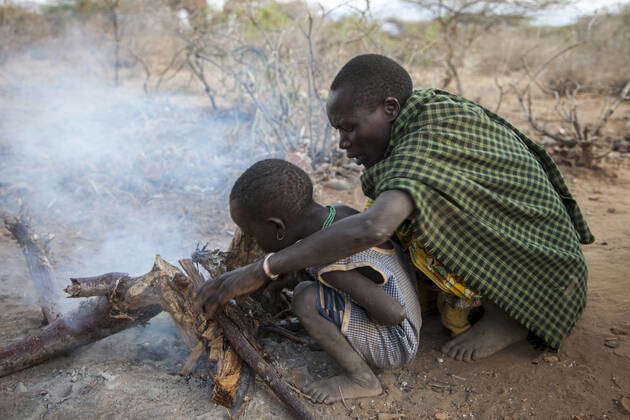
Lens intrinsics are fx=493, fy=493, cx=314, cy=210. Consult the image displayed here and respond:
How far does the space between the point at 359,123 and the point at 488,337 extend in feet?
3.42

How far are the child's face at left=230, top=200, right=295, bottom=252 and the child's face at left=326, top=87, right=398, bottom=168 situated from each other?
45 centimetres

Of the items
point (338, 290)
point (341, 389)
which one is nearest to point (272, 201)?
point (338, 290)

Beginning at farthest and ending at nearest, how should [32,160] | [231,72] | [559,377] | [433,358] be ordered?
[231,72], [32,160], [433,358], [559,377]

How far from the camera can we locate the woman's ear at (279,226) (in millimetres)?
1749

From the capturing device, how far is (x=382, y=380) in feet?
6.47

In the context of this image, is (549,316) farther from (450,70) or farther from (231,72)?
(450,70)

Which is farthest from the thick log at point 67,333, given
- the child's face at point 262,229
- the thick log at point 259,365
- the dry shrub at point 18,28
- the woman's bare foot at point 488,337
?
the dry shrub at point 18,28

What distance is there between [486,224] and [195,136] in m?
4.61

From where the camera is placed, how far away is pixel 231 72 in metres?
5.16

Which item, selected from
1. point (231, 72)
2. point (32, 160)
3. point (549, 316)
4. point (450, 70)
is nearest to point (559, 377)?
point (549, 316)

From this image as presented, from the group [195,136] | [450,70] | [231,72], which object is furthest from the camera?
[450,70]

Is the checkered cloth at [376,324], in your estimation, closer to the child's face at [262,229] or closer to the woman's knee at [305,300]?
the woman's knee at [305,300]

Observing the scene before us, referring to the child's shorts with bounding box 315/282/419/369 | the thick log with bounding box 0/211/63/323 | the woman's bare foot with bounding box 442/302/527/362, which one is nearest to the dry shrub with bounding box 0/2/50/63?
the thick log with bounding box 0/211/63/323

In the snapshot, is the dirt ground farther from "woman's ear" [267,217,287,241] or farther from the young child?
"woman's ear" [267,217,287,241]
